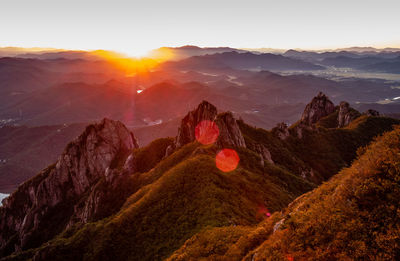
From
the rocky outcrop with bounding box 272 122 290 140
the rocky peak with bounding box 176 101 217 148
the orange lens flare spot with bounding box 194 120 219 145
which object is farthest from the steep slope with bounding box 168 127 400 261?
the rocky outcrop with bounding box 272 122 290 140

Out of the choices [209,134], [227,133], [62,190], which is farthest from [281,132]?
[62,190]

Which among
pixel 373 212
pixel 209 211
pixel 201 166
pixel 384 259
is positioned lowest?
pixel 209 211

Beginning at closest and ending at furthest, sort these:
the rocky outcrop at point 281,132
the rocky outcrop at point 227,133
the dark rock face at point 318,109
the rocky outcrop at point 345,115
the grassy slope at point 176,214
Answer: the grassy slope at point 176,214
the rocky outcrop at point 227,133
the rocky outcrop at point 281,132
the rocky outcrop at point 345,115
the dark rock face at point 318,109

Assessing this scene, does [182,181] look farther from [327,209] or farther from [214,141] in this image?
[327,209]

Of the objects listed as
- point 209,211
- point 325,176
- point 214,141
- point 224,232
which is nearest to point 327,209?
point 224,232

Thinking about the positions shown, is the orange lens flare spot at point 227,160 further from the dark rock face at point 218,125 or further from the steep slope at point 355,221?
the steep slope at point 355,221

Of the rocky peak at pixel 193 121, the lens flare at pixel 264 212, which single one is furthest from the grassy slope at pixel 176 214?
the rocky peak at pixel 193 121
